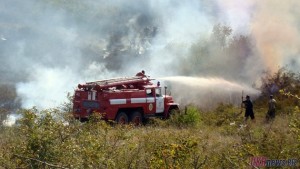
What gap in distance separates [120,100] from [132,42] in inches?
1751

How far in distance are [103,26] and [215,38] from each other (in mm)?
35413

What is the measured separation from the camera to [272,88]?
24141mm

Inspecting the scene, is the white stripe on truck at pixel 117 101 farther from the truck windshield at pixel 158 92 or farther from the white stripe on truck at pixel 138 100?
the truck windshield at pixel 158 92

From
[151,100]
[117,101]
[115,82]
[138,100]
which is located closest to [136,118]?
[138,100]

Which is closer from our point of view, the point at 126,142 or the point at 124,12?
the point at 126,142

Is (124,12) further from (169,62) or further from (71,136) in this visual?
(71,136)

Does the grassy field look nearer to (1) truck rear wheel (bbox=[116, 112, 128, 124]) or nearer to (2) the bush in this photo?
(2) the bush

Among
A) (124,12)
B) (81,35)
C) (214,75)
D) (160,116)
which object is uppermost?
(124,12)

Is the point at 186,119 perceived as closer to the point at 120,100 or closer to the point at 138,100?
the point at 138,100

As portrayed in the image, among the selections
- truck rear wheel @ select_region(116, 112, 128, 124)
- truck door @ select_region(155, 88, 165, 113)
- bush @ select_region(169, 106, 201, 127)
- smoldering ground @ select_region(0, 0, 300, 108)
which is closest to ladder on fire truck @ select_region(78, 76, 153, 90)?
truck door @ select_region(155, 88, 165, 113)

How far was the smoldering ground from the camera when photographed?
2861 centimetres

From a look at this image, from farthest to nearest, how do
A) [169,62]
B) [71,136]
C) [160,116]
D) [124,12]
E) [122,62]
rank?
1. [124,12]
2. [122,62]
3. [169,62]
4. [160,116]
5. [71,136]

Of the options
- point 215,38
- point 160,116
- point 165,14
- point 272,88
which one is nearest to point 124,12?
point 165,14

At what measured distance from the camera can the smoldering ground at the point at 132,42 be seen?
93.9ft
